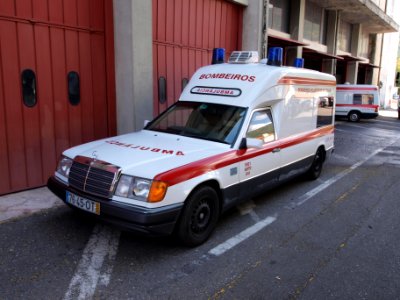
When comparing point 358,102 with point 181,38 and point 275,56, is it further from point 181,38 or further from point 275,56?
point 275,56

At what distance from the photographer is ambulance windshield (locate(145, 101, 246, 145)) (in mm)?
4883

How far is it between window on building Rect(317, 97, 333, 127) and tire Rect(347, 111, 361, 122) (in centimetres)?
1429

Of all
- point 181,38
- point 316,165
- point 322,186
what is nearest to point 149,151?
point 322,186

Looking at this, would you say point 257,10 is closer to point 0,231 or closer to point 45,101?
point 45,101

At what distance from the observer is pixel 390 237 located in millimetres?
4805

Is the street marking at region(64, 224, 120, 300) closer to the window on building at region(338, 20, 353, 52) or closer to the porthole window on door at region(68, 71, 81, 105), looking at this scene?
the porthole window on door at region(68, 71, 81, 105)

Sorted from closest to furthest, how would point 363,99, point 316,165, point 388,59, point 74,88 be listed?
point 74,88, point 316,165, point 363,99, point 388,59

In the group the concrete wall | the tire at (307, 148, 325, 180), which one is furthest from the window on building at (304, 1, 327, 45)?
the concrete wall

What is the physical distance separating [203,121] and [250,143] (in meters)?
0.85

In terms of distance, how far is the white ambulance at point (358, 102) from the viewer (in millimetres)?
20688

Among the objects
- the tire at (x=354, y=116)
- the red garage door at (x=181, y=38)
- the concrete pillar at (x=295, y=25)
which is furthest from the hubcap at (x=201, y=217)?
the tire at (x=354, y=116)

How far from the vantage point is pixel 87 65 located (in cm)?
682

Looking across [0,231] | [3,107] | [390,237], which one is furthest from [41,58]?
[390,237]

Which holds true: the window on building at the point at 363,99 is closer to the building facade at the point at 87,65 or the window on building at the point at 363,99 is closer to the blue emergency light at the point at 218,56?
the building facade at the point at 87,65
